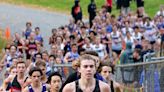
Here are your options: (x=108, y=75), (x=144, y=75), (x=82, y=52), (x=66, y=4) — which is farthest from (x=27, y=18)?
(x=108, y=75)

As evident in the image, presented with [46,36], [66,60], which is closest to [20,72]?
[66,60]

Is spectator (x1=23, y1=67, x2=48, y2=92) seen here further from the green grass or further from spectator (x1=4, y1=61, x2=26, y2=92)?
the green grass

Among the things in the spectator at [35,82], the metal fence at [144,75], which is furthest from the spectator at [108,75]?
the metal fence at [144,75]

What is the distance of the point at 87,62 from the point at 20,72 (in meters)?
3.91

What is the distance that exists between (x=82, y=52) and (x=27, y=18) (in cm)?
2440

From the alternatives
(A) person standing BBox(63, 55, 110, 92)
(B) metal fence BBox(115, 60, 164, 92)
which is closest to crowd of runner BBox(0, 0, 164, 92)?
(A) person standing BBox(63, 55, 110, 92)

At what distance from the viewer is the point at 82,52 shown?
679 inches

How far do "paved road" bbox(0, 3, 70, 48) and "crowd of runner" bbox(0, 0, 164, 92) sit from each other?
22.0ft

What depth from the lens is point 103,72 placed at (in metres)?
13.1

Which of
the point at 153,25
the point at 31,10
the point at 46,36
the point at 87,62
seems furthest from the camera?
the point at 31,10

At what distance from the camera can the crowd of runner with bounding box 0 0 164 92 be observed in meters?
12.8

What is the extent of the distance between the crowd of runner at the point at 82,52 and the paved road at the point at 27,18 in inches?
264

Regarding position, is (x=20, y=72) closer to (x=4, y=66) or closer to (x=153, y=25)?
(x=4, y=66)

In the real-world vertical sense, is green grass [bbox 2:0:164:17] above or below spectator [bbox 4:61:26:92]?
above
